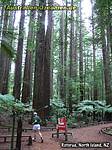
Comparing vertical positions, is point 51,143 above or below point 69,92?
below

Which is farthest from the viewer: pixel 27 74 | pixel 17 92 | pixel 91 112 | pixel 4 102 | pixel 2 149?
pixel 91 112

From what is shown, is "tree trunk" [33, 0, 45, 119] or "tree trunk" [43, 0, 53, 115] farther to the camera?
"tree trunk" [43, 0, 53, 115]

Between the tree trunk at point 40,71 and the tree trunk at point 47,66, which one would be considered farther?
the tree trunk at point 47,66

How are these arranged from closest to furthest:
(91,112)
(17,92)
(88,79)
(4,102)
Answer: (4,102)
(17,92)
(91,112)
(88,79)

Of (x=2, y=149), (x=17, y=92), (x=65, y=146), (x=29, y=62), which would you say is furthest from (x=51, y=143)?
(x=29, y=62)

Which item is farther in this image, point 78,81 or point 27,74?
point 78,81

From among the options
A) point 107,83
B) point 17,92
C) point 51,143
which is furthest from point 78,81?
point 51,143

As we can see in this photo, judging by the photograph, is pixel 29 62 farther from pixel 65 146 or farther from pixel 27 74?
pixel 65 146

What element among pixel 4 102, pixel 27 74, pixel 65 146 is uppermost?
pixel 27 74

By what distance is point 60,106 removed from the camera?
2247 cm

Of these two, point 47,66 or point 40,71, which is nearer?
point 40,71

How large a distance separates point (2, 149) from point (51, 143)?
2.83 m

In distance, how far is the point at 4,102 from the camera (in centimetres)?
691

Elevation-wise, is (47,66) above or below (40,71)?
above
